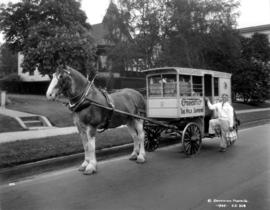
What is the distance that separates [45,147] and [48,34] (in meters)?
16.1

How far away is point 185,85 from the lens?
905 centimetres

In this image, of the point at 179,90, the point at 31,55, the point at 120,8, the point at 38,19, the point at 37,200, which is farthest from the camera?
the point at 120,8

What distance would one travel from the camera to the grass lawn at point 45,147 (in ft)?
25.0

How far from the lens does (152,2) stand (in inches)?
1183

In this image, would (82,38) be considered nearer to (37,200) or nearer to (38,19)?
(38,19)

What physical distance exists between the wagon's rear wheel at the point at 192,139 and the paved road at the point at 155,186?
444 mm

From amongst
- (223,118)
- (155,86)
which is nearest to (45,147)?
(155,86)

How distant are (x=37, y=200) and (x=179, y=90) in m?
4.87

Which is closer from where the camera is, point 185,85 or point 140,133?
point 140,133

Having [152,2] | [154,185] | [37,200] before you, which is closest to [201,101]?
[154,185]

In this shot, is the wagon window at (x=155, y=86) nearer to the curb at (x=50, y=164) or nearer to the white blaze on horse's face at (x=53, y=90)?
the curb at (x=50, y=164)

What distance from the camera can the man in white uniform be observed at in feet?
30.9

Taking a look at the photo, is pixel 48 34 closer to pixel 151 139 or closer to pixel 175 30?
pixel 175 30

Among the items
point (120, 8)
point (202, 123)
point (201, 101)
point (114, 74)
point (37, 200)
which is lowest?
point (37, 200)
